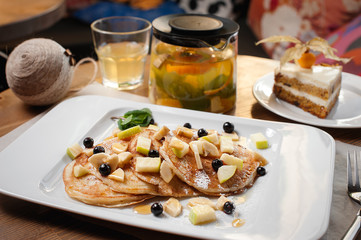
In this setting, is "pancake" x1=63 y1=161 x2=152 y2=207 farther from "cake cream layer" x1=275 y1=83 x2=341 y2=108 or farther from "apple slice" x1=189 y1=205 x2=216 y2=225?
"cake cream layer" x1=275 y1=83 x2=341 y2=108

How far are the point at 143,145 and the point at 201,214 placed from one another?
35cm

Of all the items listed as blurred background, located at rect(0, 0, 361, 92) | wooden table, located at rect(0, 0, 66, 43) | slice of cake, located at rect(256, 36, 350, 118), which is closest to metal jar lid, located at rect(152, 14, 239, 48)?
slice of cake, located at rect(256, 36, 350, 118)

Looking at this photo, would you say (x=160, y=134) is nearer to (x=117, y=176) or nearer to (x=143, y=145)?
(x=143, y=145)

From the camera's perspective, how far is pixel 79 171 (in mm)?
1227

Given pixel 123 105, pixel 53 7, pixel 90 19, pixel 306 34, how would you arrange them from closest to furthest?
pixel 123 105 < pixel 53 7 < pixel 306 34 < pixel 90 19

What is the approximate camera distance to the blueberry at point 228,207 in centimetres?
111

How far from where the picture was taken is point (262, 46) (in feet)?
11.3

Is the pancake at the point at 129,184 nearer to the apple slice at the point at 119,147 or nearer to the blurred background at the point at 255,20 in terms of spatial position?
the apple slice at the point at 119,147

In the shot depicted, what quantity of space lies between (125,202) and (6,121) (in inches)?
36.0

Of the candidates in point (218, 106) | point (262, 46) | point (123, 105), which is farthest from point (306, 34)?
point (123, 105)

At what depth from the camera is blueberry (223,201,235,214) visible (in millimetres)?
1113

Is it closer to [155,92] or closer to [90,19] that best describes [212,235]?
[155,92]

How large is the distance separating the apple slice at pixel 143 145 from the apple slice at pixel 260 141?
43 centimetres

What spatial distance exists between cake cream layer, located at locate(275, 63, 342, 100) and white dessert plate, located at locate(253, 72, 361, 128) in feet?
0.29
